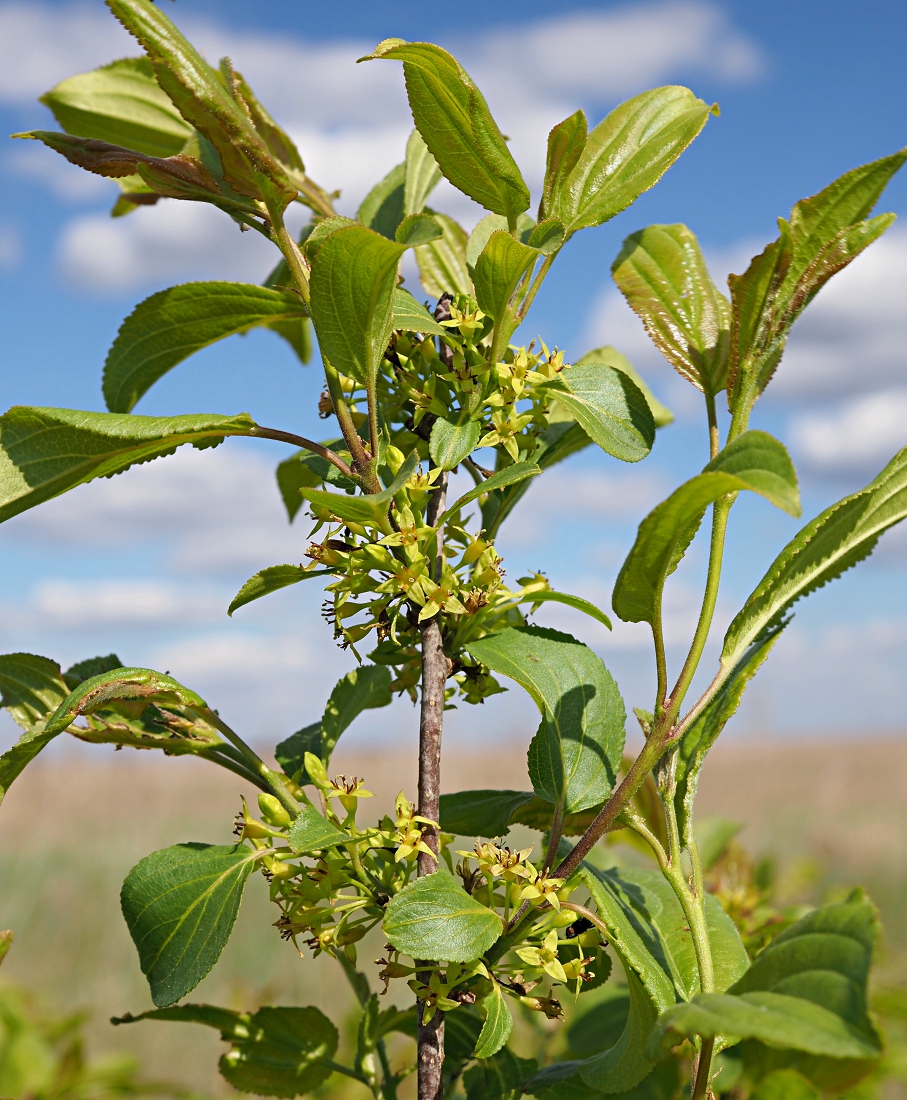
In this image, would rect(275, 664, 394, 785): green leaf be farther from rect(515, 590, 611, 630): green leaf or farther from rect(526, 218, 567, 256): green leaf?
rect(526, 218, 567, 256): green leaf

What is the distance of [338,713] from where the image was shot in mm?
1375

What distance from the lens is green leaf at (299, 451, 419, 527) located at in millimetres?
896

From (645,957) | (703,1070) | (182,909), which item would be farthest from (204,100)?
(703,1070)

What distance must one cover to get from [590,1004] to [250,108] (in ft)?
5.02

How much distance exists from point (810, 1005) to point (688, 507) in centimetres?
42

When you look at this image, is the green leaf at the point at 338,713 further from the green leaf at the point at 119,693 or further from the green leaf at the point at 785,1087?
the green leaf at the point at 785,1087

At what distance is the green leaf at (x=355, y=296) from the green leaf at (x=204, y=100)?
0.49 feet

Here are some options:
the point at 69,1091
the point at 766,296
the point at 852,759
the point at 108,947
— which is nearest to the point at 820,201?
the point at 766,296

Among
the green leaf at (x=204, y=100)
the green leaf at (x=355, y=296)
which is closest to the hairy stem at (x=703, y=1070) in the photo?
the green leaf at (x=355, y=296)

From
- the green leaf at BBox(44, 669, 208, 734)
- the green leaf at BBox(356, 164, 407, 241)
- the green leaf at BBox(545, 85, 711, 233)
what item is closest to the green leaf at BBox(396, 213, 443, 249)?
the green leaf at BBox(545, 85, 711, 233)

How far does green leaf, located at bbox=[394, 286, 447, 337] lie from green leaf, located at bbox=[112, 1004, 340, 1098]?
0.94 metres

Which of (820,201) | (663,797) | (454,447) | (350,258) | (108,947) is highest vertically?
(820,201)

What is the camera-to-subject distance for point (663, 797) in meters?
1.10

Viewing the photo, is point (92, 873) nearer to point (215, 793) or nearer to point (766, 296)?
point (215, 793)
